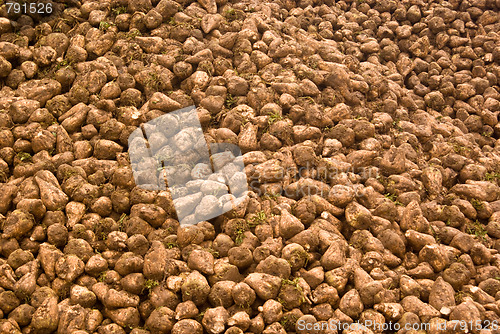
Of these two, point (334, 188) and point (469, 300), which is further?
point (334, 188)

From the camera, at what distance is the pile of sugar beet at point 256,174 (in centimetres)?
256

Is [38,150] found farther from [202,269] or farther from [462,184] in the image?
[462,184]

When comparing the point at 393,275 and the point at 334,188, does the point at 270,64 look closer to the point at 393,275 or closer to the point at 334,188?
the point at 334,188

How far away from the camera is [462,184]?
3.52 m

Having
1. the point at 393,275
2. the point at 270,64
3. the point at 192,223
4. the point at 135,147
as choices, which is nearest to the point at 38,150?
the point at 135,147

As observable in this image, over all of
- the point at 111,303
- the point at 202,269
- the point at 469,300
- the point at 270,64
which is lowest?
the point at 111,303

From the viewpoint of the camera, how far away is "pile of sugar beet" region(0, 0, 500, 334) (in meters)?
2.56

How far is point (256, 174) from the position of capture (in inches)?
124

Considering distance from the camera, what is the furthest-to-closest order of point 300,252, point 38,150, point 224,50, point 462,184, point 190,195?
point 224,50
point 462,184
point 38,150
point 190,195
point 300,252

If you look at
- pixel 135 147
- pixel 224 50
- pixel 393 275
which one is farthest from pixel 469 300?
pixel 224 50

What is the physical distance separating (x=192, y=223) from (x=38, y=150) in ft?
4.07

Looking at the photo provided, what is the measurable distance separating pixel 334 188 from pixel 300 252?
23.8 inches

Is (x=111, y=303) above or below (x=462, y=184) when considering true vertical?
below

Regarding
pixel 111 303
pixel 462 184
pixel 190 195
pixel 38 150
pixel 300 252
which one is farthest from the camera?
pixel 462 184
